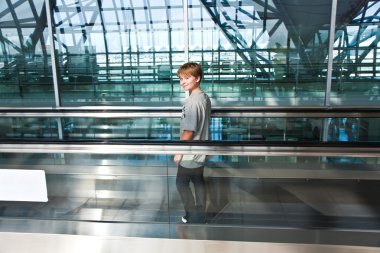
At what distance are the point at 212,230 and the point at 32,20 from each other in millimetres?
6072

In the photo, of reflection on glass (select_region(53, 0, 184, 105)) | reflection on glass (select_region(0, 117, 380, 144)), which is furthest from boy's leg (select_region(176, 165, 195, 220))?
reflection on glass (select_region(53, 0, 184, 105))

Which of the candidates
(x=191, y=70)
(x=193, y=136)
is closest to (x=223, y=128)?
(x=193, y=136)

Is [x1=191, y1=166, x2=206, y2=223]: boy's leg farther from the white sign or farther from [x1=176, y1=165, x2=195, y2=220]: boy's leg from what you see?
the white sign

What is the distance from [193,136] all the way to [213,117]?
1.78 metres

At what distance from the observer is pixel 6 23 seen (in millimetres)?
6969

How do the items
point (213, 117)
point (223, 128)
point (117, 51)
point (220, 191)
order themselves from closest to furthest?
point (220, 191) < point (213, 117) < point (223, 128) < point (117, 51)

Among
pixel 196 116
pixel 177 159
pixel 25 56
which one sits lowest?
pixel 177 159

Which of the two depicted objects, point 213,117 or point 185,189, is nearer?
point 185,189

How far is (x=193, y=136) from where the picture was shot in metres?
2.65

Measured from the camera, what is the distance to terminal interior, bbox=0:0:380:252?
255 centimetres

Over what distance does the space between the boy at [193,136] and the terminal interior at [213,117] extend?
0.22ft

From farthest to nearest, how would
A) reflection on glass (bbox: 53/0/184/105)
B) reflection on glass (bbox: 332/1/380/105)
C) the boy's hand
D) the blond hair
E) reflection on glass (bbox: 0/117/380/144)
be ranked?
1. reflection on glass (bbox: 53/0/184/105)
2. reflection on glass (bbox: 332/1/380/105)
3. reflection on glass (bbox: 0/117/380/144)
4. the blond hair
5. the boy's hand

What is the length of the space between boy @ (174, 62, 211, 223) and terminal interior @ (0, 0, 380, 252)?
66 mm

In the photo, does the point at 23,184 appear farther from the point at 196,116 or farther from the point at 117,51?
the point at 117,51
